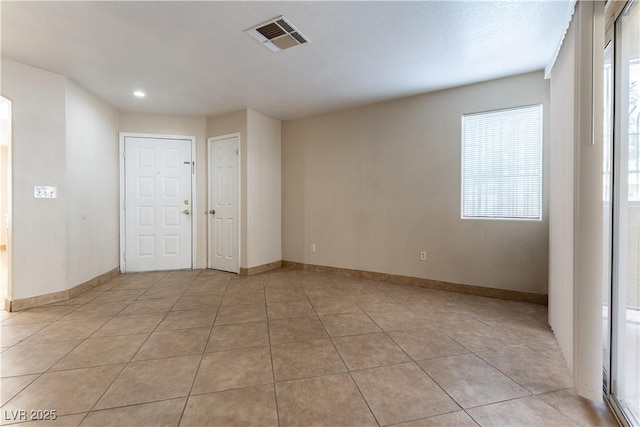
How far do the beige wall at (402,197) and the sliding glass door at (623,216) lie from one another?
1.71 metres

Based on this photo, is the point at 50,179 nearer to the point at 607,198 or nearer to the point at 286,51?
the point at 286,51

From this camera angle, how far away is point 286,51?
2.83 meters

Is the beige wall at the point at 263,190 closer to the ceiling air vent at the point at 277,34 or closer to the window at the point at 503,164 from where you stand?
the ceiling air vent at the point at 277,34

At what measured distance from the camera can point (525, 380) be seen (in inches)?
73.0

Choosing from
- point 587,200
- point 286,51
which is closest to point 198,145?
point 286,51

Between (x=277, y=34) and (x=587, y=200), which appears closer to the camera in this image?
(x=587, y=200)

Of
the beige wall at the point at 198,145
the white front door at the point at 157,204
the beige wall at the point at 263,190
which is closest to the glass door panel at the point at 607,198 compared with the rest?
the beige wall at the point at 263,190

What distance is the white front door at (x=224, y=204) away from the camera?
4734 mm

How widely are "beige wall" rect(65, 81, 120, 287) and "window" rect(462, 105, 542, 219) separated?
5.01 meters

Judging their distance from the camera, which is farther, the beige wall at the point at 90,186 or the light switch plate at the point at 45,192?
the beige wall at the point at 90,186

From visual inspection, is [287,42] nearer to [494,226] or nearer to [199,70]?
[199,70]

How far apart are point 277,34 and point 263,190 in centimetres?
276

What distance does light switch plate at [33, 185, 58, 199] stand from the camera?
10.4 feet

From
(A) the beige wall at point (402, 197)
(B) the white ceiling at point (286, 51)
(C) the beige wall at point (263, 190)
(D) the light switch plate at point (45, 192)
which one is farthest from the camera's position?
(C) the beige wall at point (263, 190)
